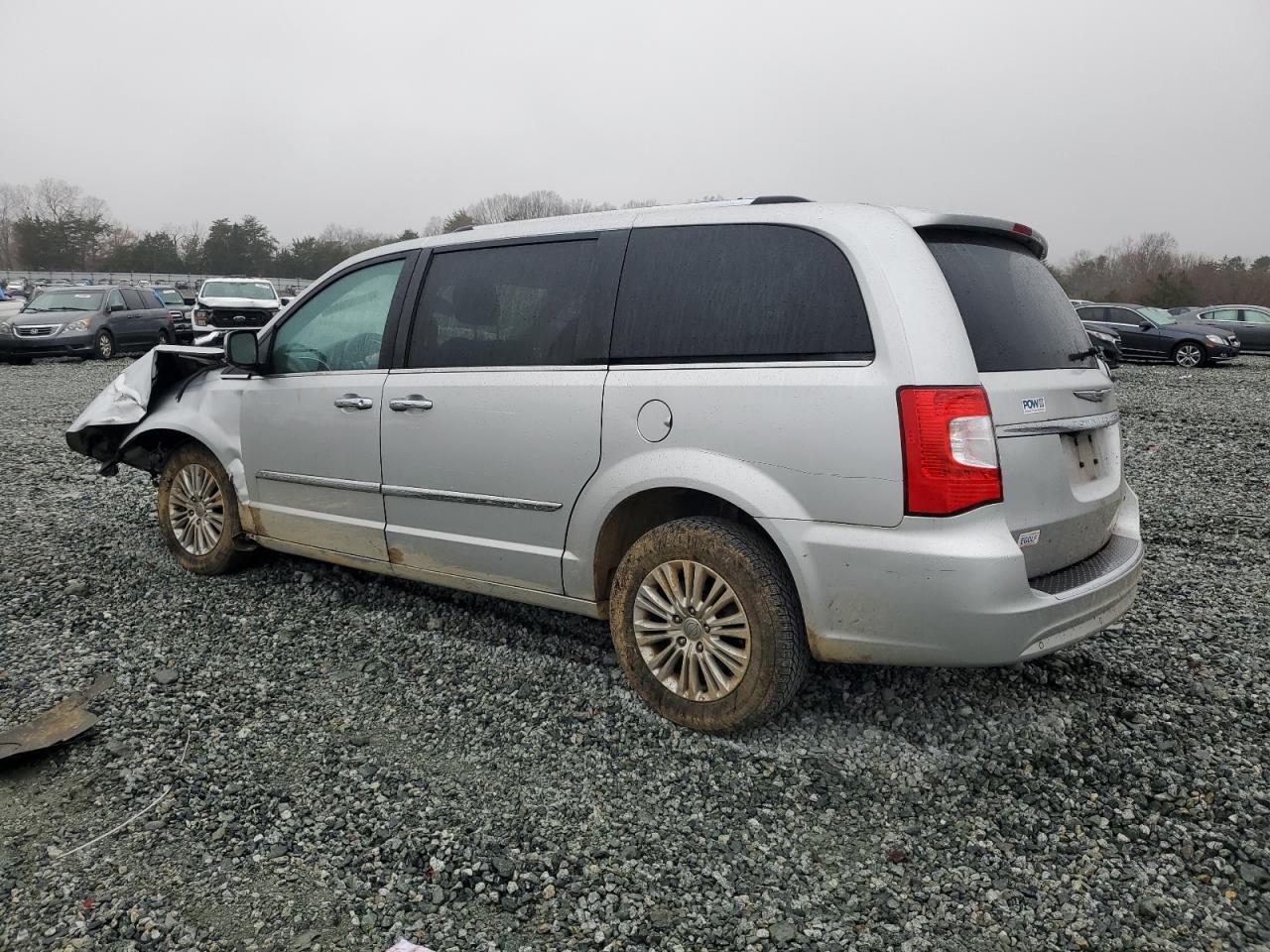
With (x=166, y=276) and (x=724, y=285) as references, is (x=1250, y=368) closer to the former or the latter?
(x=724, y=285)

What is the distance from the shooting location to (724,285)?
3135 mm

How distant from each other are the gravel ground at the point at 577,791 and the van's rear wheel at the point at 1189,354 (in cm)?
1892

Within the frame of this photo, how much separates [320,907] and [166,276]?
225 feet

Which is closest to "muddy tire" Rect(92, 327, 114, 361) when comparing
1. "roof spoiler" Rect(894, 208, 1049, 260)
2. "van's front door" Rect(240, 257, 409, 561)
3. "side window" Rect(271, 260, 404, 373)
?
"van's front door" Rect(240, 257, 409, 561)

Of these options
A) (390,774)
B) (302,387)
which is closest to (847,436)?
(390,774)

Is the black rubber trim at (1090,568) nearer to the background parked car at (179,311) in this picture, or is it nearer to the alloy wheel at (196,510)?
the alloy wheel at (196,510)

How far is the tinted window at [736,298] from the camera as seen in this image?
288 centimetres

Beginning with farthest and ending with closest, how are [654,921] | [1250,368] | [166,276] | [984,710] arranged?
[166,276], [1250,368], [984,710], [654,921]

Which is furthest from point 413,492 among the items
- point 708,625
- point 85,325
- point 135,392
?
point 85,325

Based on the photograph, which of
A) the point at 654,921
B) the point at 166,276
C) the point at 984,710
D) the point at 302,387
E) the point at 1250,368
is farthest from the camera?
the point at 166,276

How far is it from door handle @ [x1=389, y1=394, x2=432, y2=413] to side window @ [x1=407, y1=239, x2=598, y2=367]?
0.17 meters

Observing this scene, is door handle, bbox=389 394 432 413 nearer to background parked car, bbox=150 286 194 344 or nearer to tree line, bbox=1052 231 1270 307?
background parked car, bbox=150 286 194 344

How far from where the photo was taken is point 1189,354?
810 inches

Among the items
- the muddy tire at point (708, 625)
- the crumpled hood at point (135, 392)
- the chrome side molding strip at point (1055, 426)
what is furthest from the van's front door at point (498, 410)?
the crumpled hood at point (135, 392)
